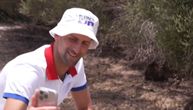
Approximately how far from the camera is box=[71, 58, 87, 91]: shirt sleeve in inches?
107

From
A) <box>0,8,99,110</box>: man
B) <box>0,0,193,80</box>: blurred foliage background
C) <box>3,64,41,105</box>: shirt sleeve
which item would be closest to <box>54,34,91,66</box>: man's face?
<box>0,8,99,110</box>: man

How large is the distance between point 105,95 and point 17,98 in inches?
210

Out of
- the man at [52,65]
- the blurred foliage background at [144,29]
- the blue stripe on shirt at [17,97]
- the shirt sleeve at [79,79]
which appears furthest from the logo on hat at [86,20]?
the blurred foliage background at [144,29]

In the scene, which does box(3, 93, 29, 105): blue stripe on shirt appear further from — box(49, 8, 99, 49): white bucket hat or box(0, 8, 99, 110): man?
box(49, 8, 99, 49): white bucket hat

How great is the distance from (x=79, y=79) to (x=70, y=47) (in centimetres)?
44

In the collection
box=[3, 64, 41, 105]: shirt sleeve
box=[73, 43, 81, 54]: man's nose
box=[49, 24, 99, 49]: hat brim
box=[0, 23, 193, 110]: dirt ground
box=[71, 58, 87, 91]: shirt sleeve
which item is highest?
box=[49, 24, 99, 49]: hat brim

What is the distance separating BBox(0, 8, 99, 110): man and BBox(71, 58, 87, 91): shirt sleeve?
0.11m

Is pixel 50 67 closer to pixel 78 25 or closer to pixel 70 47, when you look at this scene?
pixel 70 47

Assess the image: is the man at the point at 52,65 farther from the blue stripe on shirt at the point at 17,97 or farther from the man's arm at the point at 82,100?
the man's arm at the point at 82,100

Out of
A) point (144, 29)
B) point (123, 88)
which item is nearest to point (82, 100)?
point (144, 29)

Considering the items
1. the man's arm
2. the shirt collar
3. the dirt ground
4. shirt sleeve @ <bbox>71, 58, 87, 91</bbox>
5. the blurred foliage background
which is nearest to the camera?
the shirt collar

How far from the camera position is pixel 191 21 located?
5.59 m

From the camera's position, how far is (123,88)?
26.0 feet

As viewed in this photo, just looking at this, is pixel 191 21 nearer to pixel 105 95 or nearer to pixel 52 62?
pixel 105 95
